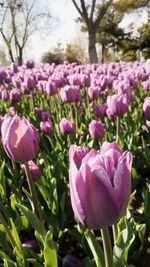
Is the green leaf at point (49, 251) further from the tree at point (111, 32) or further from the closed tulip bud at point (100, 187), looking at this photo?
the tree at point (111, 32)

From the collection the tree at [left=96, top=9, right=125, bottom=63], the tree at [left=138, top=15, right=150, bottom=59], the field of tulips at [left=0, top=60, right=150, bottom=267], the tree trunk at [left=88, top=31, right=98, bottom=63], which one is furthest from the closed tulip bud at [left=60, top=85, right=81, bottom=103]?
the tree at [left=96, top=9, right=125, bottom=63]

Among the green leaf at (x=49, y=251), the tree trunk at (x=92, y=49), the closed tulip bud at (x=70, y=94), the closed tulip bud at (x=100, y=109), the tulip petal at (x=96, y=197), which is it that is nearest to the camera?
the tulip petal at (x=96, y=197)

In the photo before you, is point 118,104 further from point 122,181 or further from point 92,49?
point 92,49

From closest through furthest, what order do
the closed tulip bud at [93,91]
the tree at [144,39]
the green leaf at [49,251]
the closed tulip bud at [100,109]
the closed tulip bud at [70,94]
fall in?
the green leaf at [49,251], the closed tulip bud at [100,109], the closed tulip bud at [70,94], the closed tulip bud at [93,91], the tree at [144,39]

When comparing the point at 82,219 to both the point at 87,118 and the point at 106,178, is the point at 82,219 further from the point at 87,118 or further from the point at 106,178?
the point at 87,118

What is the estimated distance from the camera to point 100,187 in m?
0.79

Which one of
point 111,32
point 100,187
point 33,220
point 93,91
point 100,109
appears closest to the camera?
point 100,187

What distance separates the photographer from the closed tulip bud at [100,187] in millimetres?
785

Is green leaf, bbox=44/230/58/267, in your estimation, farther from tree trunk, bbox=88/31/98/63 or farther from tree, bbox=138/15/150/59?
tree, bbox=138/15/150/59

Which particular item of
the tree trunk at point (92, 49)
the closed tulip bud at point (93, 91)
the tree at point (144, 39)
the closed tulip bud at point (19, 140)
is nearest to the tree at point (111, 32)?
the tree at point (144, 39)

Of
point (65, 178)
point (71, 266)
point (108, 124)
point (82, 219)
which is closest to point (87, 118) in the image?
point (108, 124)

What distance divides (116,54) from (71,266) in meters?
47.4

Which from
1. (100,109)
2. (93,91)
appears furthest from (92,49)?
(100,109)

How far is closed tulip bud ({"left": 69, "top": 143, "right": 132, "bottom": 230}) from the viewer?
0.79 metres
